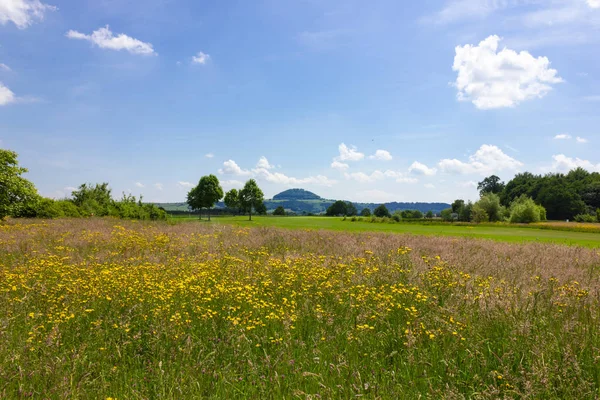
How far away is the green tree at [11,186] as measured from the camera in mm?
23188

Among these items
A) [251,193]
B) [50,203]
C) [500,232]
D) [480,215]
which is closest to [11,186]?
[50,203]

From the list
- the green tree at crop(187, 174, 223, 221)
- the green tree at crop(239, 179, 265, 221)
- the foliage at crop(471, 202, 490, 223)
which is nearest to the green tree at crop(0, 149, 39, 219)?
the green tree at crop(187, 174, 223, 221)

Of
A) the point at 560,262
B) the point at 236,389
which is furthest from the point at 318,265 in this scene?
the point at 560,262

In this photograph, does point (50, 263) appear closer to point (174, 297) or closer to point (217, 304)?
point (174, 297)

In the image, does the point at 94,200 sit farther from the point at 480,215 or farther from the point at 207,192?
the point at 480,215

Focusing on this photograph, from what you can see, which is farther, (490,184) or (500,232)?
(490,184)

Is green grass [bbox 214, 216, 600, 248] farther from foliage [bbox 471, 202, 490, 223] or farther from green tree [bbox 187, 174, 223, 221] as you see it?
green tree [bbox 187, 174, 223, 221]

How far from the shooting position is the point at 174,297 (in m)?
6.45

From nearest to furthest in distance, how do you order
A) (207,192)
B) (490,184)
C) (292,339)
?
(292,339)
(207,192)
(490,184)

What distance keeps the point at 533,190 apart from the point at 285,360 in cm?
12381

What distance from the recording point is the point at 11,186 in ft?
76.4

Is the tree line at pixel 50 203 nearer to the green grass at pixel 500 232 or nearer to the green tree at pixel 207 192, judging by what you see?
the green grass at pixel 500 232

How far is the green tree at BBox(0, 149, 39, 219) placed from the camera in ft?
76.1

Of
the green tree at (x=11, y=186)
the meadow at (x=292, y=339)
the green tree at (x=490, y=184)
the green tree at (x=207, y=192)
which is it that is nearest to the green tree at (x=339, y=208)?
the green tree at (x=490, y=184)
